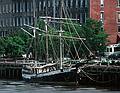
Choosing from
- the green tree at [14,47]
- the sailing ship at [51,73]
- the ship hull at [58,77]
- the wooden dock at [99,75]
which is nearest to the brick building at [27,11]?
the green tree at [14,47]

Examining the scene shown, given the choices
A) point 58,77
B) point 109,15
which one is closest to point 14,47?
point 109,15

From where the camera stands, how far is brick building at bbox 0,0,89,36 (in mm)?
130875

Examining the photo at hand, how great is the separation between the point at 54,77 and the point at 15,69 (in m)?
17.7

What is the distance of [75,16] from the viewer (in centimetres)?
13075

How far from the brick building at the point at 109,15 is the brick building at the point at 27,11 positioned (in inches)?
93.4

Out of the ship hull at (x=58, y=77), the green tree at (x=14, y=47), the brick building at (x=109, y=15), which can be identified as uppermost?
the brick building at (x=109, y=15)

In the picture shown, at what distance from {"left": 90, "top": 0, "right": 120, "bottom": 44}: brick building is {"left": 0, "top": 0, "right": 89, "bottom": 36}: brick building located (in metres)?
2.37

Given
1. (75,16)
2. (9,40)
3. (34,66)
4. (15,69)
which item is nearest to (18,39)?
(9,40)

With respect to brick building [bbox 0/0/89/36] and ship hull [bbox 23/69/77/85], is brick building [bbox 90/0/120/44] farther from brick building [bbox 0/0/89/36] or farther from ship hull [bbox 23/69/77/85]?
ship hull [bbox 23/69/77/85]

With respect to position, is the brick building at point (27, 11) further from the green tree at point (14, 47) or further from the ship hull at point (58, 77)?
the ship hull at point (58, 77)

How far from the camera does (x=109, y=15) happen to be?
130375 mm

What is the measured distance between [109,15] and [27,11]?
29.5 meters

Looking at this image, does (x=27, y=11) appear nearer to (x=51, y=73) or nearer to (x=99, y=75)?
(x=51, y=73)

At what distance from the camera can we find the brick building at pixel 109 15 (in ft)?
424
